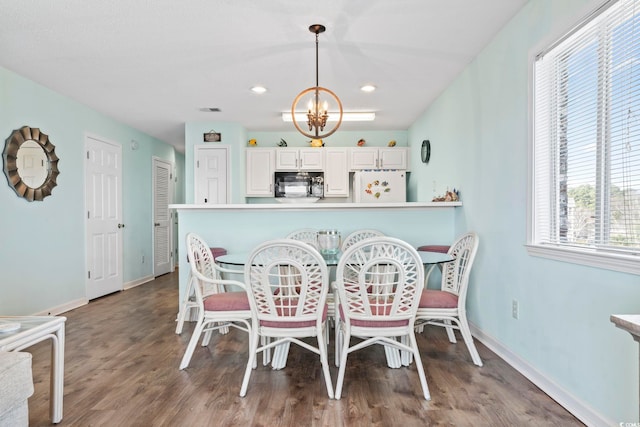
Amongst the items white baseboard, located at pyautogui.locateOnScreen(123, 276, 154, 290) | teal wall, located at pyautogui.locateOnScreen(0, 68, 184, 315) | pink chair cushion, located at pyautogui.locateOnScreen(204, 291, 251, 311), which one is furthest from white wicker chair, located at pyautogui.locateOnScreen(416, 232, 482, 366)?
white baseboard, located at pyautogui.locateOnScreen(123, 276, 154, 290)

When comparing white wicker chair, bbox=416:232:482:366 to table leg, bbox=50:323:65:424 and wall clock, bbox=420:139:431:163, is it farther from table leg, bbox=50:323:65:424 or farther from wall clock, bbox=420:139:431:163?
wall clock, bbox=420:139:431:163

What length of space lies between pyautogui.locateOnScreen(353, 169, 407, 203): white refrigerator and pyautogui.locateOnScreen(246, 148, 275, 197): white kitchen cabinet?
135 cm

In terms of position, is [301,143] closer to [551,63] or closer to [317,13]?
[317,13]

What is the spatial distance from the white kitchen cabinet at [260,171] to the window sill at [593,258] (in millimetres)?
4199

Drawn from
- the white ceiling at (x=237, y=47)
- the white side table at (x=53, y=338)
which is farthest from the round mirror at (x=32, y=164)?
the white side table at (x=53, y=338)

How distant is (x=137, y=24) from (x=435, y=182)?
3416 mm

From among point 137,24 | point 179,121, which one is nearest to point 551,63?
point 137,24

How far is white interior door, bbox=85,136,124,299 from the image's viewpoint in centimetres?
471

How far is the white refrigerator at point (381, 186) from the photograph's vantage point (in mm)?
5539

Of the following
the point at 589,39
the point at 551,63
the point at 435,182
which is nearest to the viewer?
the point at 589,39

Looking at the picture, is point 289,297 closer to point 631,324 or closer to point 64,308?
point 631,324

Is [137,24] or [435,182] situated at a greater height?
[137,24]

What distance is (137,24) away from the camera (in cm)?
268

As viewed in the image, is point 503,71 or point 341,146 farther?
point 341,146
